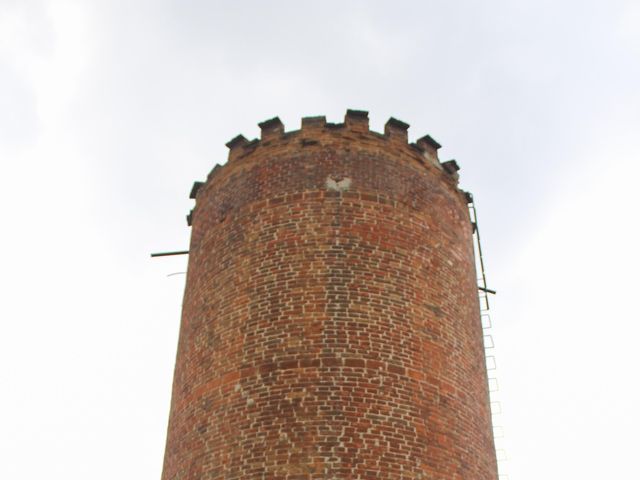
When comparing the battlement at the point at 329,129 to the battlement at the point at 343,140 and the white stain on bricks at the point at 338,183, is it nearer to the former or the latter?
the battlement at the point at 343,140

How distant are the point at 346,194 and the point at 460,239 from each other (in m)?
2.34

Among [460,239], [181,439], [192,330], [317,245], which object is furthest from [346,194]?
[181,439]

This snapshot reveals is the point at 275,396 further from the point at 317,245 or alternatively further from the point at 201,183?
the point at 201,183

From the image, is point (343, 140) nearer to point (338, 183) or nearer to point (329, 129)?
point (329, 129)

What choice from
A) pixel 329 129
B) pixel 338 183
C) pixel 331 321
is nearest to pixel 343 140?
pixel 329 129

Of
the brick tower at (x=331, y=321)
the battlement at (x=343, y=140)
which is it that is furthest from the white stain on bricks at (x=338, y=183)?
the battlement at (x=343, y=140)

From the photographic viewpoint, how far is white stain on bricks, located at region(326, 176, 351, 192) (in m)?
10.9

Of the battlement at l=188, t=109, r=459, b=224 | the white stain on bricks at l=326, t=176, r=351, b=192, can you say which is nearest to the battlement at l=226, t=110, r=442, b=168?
the battlement at l=188, t=109, r=459, b=224

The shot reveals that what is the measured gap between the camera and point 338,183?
10.9 meters

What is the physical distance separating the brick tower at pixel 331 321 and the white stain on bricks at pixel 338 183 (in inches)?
1.1

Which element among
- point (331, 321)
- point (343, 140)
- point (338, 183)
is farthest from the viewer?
point (343, 140)

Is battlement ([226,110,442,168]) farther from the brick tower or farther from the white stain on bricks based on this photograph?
the white stain on bricks

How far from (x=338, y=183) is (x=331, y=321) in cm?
245

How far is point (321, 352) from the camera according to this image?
30.5ft
